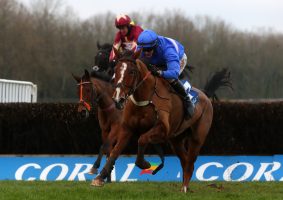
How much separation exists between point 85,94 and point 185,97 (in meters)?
2.53

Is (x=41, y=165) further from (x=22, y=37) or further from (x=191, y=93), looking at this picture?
(x=22, y=37)

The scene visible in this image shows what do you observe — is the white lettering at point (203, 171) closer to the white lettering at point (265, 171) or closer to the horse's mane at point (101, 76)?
the white lettering at point (265, 171)

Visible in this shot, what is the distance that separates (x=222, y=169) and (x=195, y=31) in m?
45.6

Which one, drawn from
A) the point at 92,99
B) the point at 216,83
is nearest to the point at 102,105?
the point at 92,99

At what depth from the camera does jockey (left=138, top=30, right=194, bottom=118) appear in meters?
7.26

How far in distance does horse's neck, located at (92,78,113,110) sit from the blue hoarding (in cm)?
160

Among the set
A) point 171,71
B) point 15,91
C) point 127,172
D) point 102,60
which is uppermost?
point 171,71

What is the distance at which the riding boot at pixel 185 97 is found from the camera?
25.2ft

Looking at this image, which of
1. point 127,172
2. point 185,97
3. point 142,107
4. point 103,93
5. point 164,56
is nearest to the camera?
point 142,107

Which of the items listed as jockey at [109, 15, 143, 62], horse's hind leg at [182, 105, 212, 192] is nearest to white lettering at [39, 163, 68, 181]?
jockey at [109, 15, 143, 62]

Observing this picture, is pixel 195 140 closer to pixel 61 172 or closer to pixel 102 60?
pixel 102 60

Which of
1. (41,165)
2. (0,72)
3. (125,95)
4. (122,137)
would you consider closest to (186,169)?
(122,137)

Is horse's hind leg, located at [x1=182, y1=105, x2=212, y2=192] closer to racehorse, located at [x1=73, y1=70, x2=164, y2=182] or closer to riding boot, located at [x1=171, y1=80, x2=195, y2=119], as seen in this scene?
riding boot, located at [x1=171, y1=80, x2=195, y2=119]

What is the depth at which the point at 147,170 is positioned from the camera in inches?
437
